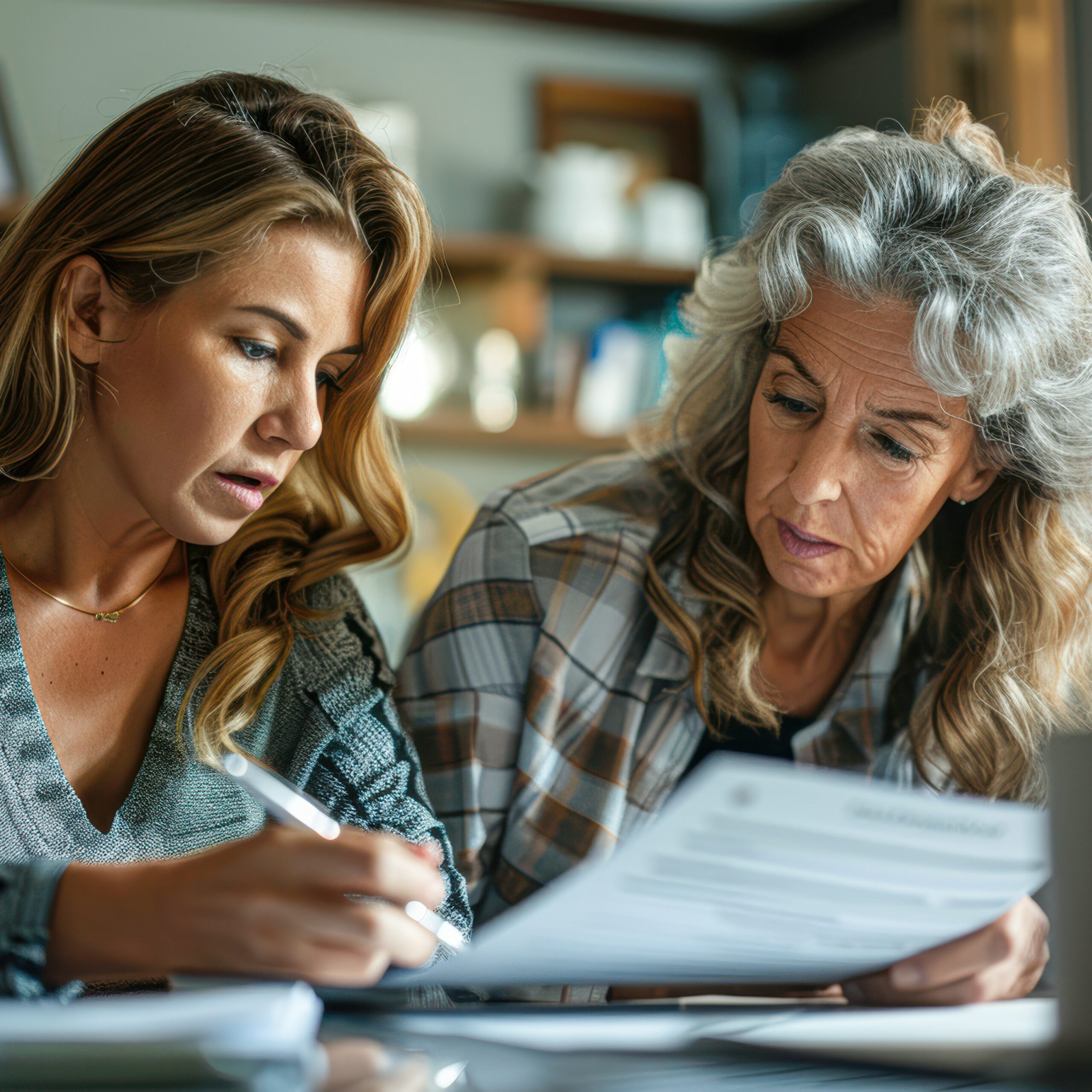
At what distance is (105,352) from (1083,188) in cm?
200

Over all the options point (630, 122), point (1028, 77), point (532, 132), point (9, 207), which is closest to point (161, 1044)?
point (1028, 77)

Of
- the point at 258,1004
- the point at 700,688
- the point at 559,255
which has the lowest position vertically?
the point at 559,255

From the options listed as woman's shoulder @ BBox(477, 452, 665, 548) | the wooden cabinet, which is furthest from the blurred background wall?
woman's shoulder @ BBox(477, 452, 665, 548)

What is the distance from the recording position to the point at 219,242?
883 millimetres

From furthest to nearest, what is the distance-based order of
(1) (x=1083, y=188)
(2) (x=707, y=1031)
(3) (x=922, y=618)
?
(1) (x=1083, y=188)
(3) (x=922, y=618)
(2) (x=707, y=1031)

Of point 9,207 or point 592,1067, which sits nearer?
point 592,1067

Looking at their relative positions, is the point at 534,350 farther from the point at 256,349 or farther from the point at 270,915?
the point at 270,915

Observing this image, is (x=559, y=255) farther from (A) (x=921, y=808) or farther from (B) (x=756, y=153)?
(A) (x=921, y=808)

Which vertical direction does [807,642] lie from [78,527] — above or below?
below

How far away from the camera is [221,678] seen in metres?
0.95

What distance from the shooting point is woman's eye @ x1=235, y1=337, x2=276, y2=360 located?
0.89 m

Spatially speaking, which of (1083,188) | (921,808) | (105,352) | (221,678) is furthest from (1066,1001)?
(1083,188)

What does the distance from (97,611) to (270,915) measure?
529 mm

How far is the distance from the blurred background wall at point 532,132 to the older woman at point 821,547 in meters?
1.75
